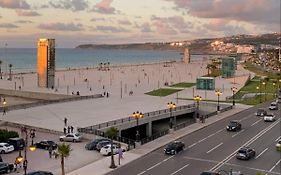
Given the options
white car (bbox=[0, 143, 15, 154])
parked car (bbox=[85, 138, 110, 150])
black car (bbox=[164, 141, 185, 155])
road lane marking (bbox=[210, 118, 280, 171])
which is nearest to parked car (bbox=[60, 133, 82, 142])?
parked car (bbox=[85, 138, 110, 150])

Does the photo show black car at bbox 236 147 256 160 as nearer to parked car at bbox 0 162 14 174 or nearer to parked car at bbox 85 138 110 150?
parked car at bbox 85 138 110 150

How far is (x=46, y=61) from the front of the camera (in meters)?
99.6

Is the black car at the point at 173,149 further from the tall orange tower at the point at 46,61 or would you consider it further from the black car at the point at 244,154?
the tall orange tower at the point at 46,61

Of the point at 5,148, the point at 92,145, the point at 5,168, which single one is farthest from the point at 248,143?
the point at 5,168

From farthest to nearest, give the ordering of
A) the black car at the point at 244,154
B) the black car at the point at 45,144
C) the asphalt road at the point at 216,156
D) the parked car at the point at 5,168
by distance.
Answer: the black car at the point at 45,144 < the black car at the point at 244,154 < the asphalt road at the point at 216,156 < the parked car at the point at 5,168

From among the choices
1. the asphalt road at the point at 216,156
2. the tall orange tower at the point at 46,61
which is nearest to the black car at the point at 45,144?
the asphalt road at the point at 216,156

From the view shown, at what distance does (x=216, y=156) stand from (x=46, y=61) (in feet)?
225

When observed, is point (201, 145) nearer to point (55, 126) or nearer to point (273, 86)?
point (55, 126)

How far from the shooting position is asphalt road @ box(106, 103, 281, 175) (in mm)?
33125

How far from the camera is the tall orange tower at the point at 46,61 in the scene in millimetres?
99750

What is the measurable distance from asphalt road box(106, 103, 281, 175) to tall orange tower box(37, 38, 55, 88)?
56572mm

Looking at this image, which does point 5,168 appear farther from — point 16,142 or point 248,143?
point 248,143

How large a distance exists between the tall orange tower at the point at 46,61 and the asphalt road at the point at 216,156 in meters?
56.6

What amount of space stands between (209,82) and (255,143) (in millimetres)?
54400
